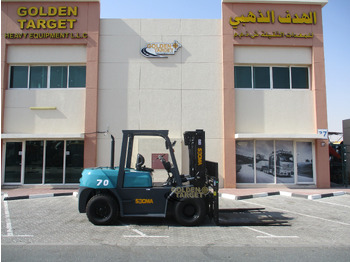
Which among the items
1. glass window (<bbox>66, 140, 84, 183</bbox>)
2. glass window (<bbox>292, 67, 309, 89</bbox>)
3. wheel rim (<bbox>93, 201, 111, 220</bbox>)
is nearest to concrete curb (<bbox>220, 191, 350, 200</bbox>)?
glass window (<bbox>292, 67, 309, 89</bbox>)

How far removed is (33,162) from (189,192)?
9.41 metres

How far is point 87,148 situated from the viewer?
1282cm

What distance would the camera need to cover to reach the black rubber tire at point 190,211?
267 inches

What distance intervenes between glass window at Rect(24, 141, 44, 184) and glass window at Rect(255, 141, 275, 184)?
33.6 feet

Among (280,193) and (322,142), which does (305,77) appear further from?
(280,193)

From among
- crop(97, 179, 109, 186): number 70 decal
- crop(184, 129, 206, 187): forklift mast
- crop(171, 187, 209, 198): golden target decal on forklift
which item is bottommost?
crop(171, 187, 209, 198): golden target decal on forklift

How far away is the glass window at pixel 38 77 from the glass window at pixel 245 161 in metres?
9.83

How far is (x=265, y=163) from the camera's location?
44.0 feet

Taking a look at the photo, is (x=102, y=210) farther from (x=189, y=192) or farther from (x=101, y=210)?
(x=189, y=192)

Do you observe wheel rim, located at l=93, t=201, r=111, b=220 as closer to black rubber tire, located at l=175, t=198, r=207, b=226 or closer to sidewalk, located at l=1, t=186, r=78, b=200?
black rubber tire, located at l=175, t=198, r=207, b=226

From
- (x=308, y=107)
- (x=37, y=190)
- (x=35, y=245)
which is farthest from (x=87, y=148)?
(x=308, y=107)

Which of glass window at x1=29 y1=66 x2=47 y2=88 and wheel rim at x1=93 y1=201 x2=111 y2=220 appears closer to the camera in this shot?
wheel rim at x1=93 y1=201 x2=111 y2=220

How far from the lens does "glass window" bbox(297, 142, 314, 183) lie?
13453mm

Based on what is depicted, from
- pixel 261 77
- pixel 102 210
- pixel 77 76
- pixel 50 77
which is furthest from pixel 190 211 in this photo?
pixel 50 77
